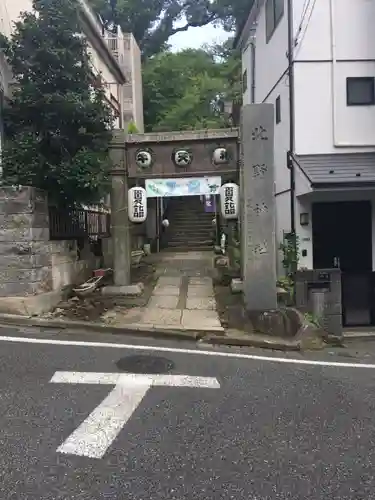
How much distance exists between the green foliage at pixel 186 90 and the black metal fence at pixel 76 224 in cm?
1148

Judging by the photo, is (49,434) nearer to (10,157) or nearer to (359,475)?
(359,475)

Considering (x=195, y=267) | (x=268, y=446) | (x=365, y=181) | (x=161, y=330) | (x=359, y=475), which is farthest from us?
(x=195, y=267)

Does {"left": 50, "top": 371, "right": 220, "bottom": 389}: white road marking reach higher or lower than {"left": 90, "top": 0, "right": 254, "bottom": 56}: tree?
lower

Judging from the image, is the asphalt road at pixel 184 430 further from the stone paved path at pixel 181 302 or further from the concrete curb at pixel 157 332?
the stone paved path at pixel 181 302

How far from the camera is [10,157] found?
368 inches

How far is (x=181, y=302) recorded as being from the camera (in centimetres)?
1063

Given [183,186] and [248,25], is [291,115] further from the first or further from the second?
[248,25]

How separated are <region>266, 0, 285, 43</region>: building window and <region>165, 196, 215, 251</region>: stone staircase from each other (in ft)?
29.7

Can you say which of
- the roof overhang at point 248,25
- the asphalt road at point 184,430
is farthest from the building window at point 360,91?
the asphalt road at point 184,430

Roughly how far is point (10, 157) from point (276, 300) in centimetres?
586

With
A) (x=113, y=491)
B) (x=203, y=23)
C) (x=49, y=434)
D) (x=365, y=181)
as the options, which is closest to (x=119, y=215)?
(x=365, y=181)

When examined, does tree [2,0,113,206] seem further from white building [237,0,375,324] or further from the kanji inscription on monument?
white building [237,0,375,324]

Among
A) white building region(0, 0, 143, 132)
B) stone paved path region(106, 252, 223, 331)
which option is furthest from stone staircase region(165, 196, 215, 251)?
stone paved path region(106, 252, 223, 331)

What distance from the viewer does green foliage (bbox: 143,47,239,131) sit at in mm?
24953
